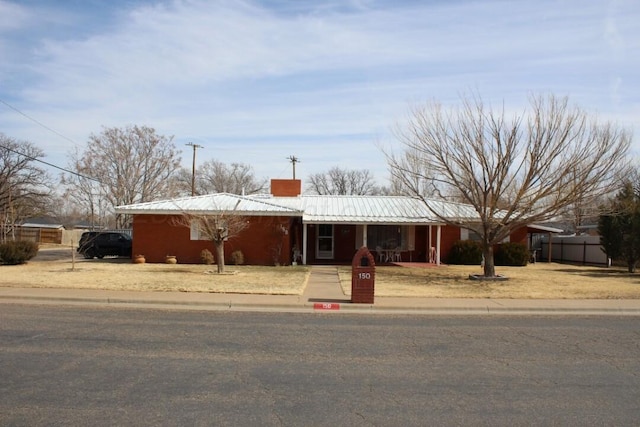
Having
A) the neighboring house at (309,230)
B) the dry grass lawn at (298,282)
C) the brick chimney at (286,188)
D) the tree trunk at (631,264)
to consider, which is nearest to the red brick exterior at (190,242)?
the neighboring house at (309,230)

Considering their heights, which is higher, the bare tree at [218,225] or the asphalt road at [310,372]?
the bare tree at [218,225]

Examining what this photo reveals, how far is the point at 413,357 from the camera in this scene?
7863 mm

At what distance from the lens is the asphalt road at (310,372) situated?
17.2 feet

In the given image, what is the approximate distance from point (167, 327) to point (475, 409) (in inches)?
247

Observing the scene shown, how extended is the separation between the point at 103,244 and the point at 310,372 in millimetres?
24401

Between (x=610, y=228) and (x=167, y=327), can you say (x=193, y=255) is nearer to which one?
(x=167, y=327)

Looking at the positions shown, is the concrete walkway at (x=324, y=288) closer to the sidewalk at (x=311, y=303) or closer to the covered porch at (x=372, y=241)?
the sidewalk at (x=311, y=303)

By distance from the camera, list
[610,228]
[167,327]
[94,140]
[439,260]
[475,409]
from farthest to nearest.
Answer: [94,140] < [439,260] < [610,228] < [167,327] < [475,409]

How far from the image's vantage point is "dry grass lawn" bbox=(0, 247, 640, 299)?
613 inches

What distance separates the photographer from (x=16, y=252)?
22.3 m

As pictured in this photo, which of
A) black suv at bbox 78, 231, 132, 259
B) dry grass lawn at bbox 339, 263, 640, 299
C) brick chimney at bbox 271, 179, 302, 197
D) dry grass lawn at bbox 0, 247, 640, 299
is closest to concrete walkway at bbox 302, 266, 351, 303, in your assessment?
dry grass lawn at bbox 0, 247, 640, 299

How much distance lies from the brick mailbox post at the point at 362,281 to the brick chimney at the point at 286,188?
19893mm

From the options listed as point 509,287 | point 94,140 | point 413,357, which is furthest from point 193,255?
point 94,140

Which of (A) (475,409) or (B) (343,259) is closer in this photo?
(A) (475,409)
